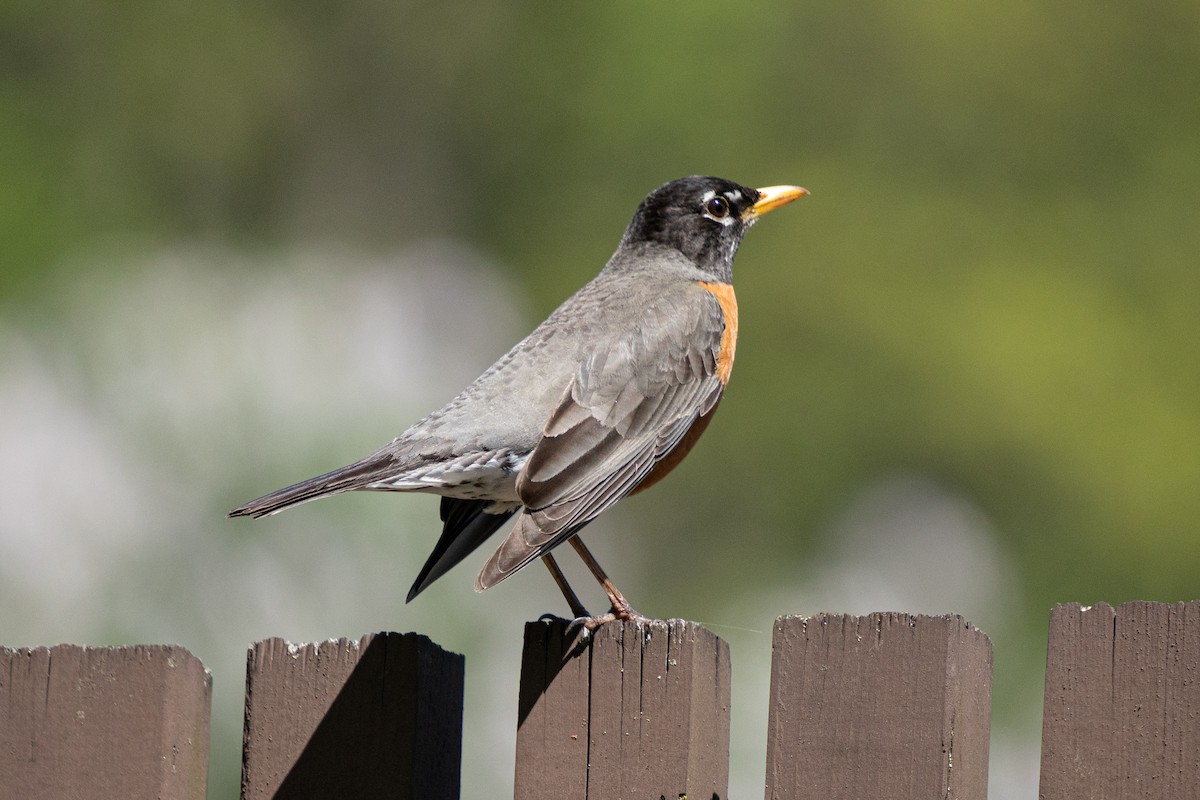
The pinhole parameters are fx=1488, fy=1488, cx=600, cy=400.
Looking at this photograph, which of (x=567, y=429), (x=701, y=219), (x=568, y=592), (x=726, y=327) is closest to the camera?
(x=567, y=429)

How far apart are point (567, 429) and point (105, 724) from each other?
158 cm

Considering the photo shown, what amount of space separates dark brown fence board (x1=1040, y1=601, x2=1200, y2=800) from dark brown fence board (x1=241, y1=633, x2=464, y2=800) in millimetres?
966

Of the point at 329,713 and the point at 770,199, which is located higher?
the point at 770,199

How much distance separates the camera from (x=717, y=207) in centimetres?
547

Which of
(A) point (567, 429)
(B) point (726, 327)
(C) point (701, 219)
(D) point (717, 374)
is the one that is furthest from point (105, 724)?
(C) point (701, 219)

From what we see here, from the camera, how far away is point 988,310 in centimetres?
910

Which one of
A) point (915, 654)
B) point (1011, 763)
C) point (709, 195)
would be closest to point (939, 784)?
point (915, 654)

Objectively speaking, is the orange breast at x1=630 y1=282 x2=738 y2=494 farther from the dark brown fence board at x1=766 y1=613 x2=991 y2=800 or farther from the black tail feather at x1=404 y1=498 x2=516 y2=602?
the dark brown fence board at x1=766 y1=613 x2=991 y2=800

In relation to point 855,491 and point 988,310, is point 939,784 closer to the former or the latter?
point 855,491

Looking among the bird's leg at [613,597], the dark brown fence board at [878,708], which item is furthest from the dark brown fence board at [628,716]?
the bird's leg at [613,597]

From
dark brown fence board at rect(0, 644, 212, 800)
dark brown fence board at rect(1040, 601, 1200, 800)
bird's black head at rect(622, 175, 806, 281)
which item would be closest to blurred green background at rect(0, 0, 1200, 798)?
bird's black head at rect(622, 175, 806, 281)

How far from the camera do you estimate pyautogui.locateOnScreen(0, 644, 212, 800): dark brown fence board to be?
243 cm

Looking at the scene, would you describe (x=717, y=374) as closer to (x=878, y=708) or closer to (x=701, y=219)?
(x=701, y=219)

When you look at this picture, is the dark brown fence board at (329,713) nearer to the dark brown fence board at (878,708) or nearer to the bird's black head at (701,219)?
the dark brown fence board at (878,708)
